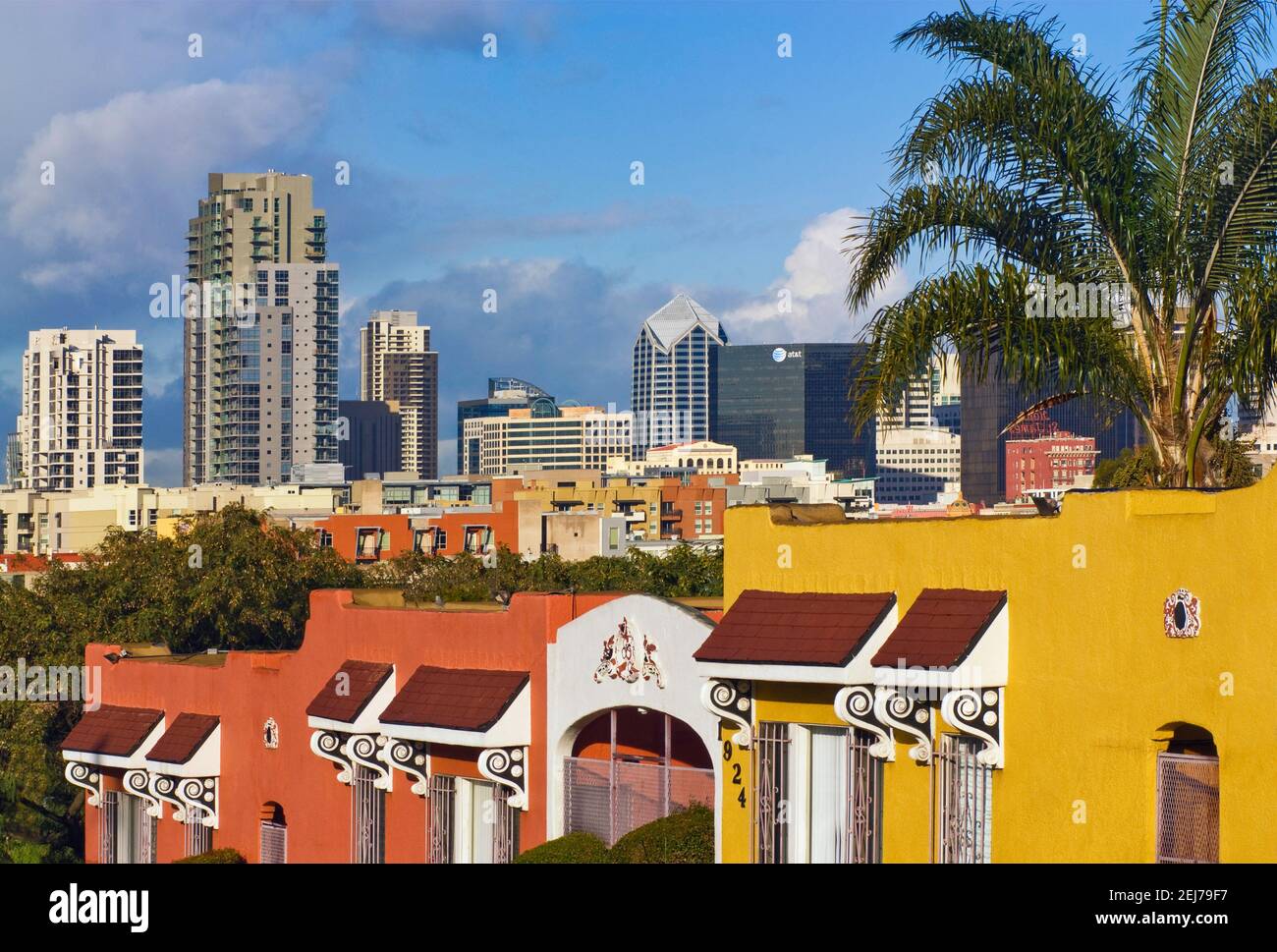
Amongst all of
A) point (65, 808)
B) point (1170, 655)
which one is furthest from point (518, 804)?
point (65, 808)

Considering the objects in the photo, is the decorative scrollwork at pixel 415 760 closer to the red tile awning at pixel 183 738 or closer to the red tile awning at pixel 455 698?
the red tile awning at pixel 455 698

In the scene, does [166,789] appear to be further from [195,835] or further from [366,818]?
[366,818]

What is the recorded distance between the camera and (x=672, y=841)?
19.9 metres

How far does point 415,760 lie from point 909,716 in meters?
8.41

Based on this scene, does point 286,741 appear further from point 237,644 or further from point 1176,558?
point 237,644

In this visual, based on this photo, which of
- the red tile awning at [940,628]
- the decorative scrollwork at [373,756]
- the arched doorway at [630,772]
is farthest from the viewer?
the decorative scrollwork at [373,756]

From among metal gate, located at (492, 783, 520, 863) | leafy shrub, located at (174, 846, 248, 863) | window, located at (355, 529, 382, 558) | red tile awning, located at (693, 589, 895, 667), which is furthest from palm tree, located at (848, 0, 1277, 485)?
window, located at (355, 529, 382, 558)

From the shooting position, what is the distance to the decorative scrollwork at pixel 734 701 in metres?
18.0

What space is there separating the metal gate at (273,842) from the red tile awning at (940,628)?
12.3 meters

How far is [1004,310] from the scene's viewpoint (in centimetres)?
1730

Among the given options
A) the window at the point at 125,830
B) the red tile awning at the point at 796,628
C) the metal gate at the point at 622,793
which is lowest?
the window at the point at 125,830

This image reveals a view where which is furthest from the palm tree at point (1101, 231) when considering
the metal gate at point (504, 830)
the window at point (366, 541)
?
the window at point (366, 541)

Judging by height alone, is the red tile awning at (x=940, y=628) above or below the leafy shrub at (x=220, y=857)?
above
